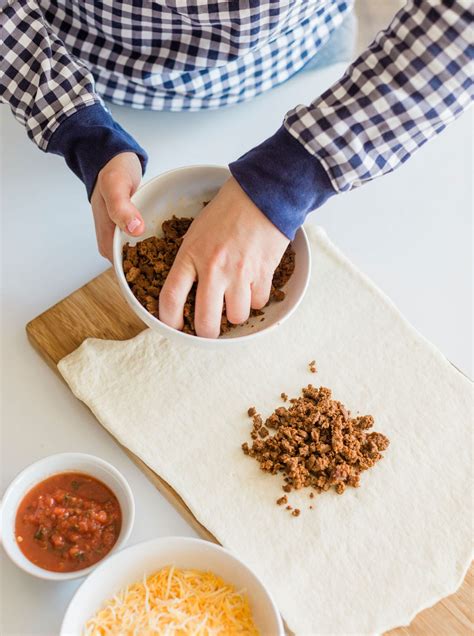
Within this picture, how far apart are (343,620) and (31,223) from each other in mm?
886

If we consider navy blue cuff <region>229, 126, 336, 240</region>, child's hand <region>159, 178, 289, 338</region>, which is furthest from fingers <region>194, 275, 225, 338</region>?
navy blue cuff <region>229, 126, 336, 240</region>

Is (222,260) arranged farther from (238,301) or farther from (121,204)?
(121,204)

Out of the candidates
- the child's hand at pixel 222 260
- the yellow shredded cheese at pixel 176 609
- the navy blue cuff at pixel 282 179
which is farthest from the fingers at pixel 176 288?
the yellow shredded cheese at pixel 176 609

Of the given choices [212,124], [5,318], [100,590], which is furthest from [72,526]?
[212,124]

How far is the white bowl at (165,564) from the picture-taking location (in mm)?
929

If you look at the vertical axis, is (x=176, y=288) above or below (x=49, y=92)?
below

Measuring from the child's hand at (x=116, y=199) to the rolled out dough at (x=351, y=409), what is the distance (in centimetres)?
20

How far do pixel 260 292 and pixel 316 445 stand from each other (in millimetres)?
270

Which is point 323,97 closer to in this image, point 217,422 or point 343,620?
point 217,422

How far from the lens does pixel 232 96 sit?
147 centimetres

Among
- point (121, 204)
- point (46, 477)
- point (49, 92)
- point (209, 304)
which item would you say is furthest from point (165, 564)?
point (49, 92)

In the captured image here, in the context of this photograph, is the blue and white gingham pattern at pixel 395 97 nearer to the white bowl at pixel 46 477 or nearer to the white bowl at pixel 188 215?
the white bowl at pixel 188 215

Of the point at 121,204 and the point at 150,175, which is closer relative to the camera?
the point at 121,204

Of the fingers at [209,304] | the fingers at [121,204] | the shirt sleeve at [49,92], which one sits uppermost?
the shirt sleeve at [49,92]
